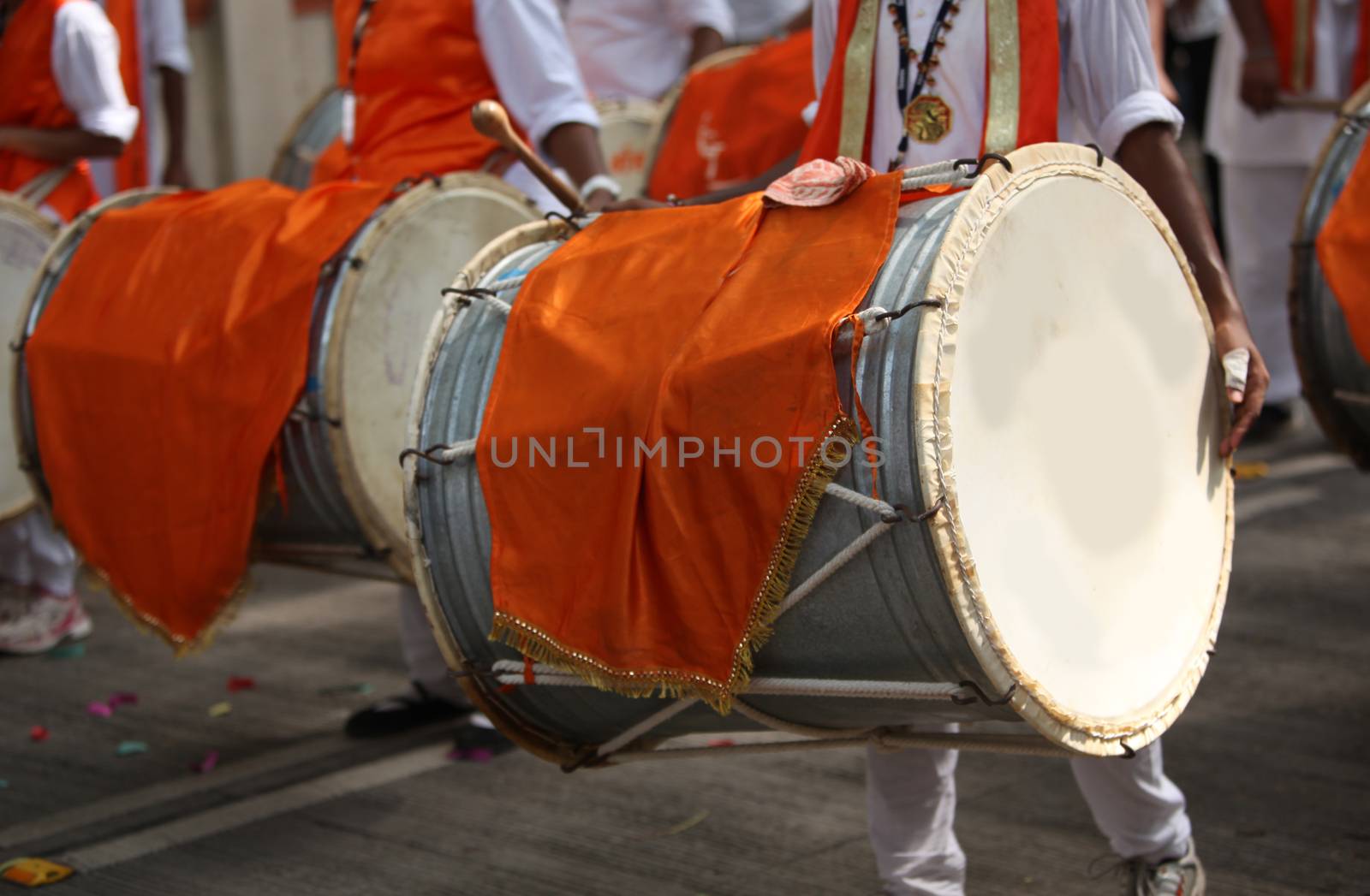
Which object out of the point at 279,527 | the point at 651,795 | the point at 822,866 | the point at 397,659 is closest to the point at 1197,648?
the point at 822,866

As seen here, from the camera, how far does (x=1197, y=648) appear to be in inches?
87.7

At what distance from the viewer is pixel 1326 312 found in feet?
11.0

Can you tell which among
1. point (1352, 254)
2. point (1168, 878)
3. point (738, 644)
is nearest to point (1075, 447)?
point (738, 644)

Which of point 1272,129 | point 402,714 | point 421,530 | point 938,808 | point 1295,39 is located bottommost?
point 402,714

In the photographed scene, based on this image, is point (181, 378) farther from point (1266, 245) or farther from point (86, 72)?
point (1266, 245)

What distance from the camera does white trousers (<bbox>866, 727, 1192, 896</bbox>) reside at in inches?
94.6

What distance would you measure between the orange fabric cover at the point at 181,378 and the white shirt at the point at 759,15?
3.29 metres

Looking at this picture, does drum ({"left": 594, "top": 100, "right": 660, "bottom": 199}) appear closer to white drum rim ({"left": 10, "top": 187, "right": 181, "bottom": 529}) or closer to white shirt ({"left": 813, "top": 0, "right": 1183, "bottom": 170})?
white drum rim ({"left": 10, "top": 187, "right": 181, "bottom": 529})

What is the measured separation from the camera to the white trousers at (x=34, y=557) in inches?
167

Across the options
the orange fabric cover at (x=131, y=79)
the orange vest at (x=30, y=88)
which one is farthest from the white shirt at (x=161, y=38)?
the orange vest at (x=30, y=88)

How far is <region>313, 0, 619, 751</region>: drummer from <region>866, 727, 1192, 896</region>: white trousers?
48.9 inches

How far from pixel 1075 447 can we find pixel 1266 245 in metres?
3.77

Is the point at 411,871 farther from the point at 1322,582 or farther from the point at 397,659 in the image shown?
the point at 1322,582

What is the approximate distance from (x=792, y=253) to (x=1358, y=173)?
5.28 feet
